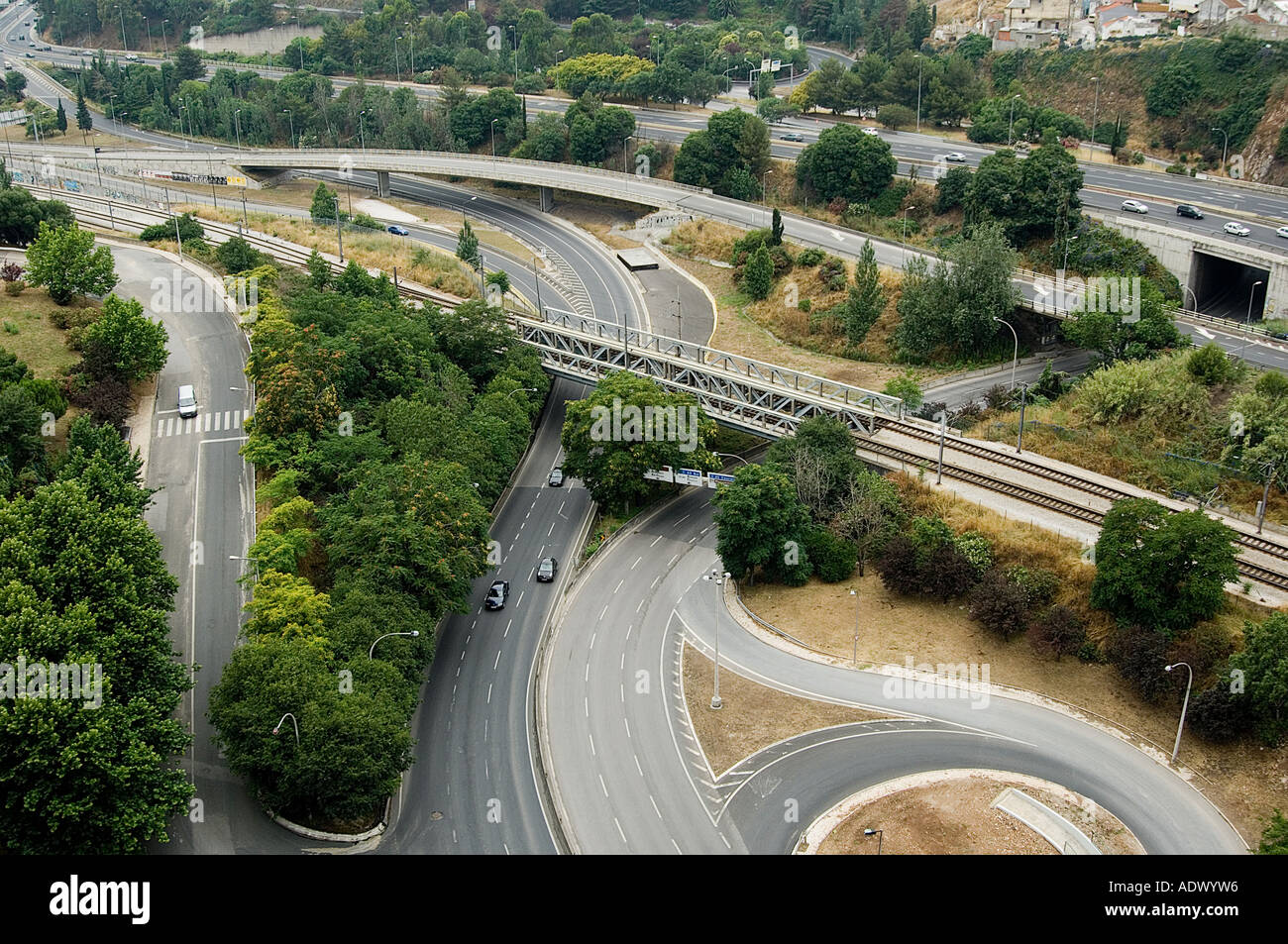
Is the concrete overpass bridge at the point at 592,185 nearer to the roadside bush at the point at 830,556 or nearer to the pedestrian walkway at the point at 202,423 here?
the roadside bush at the point at 830,556

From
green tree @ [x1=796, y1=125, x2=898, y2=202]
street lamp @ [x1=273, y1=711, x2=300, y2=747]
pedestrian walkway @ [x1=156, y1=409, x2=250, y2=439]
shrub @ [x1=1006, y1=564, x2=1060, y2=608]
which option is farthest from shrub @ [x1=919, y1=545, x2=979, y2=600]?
green tree @ [x1=796, y1=125, x2=898, y2=202]

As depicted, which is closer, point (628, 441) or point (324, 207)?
point (628, 441)

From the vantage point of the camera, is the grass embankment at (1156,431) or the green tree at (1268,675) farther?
the grass embankment at (1156,431)

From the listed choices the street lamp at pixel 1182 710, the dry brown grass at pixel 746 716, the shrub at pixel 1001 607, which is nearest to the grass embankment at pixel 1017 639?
the street lamp at pixel 1182 710

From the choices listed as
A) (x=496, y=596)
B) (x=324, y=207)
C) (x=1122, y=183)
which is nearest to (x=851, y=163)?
(x=1122, y=183)

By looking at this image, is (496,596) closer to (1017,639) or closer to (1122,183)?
(1017,639)

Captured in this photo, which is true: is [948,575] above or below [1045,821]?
above

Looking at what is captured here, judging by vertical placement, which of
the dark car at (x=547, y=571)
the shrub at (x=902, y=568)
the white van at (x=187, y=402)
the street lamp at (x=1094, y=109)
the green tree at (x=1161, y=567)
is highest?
the street lamp at (x=1094, y=109)

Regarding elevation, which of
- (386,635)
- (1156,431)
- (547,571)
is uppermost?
(1156,431)
